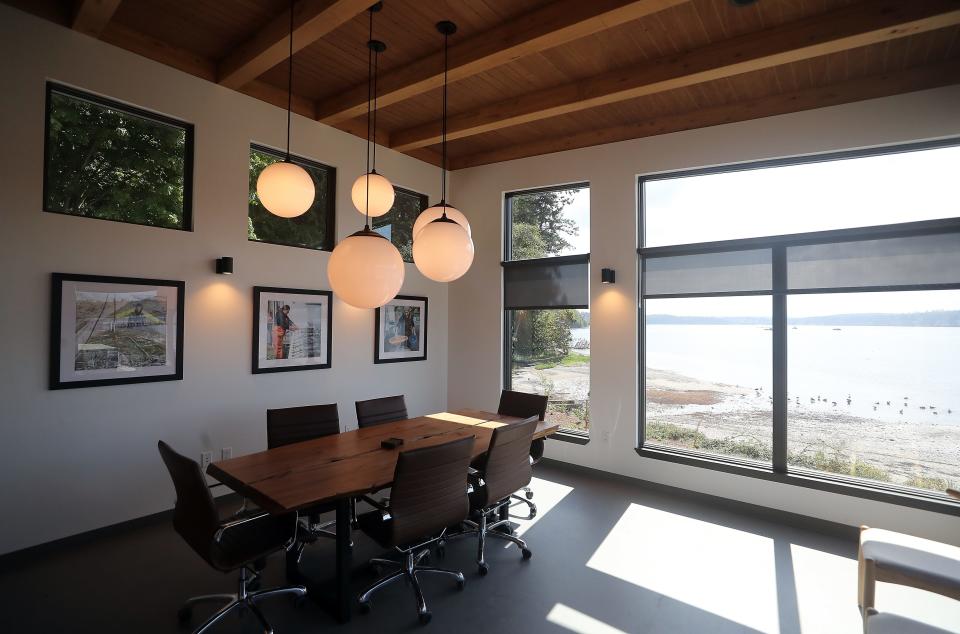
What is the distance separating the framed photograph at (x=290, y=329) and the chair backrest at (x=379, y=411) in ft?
2.99

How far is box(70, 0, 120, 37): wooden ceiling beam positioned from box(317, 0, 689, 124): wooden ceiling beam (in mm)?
1712

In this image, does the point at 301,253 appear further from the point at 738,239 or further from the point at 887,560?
the point at 887,560

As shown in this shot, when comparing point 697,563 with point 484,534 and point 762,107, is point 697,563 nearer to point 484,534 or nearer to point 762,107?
point 484,534

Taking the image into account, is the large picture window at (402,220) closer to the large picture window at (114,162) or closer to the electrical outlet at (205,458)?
the large picture window at (114,162)

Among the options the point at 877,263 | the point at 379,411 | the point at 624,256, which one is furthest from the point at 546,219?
the point at 877,263

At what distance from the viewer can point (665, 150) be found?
4520 millimetres

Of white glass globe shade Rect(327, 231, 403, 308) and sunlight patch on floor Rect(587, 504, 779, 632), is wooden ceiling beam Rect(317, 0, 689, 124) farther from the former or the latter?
sunlight patch on floor Rect(587, 504, 779, 632)

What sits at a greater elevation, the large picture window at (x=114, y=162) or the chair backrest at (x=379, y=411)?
the large picture window at (x=114, y=162)

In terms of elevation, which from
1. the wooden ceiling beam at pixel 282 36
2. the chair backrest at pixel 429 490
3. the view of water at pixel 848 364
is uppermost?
the wooden ceiling beam at pixel 282 36

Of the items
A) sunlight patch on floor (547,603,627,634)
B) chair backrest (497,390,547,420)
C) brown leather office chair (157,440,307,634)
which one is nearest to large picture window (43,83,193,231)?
brown leather office chair (157,440,307,634)

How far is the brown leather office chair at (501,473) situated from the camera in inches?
114

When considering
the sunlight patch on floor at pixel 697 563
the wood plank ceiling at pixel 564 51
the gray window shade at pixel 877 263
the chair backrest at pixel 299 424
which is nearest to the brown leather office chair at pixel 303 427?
the chair backrest at pixel 299 424

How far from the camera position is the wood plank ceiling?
2912mm

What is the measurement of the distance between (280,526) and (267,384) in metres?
1.95
